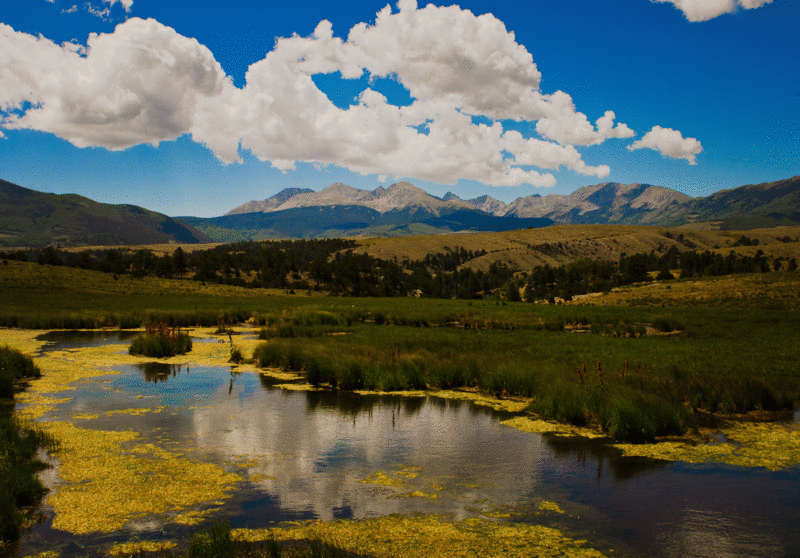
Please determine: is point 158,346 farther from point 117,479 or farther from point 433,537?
point 433,537

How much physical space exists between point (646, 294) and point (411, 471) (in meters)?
75.3

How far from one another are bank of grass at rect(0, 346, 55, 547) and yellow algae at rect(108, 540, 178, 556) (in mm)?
1938

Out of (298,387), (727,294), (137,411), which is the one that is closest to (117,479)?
(137,411)

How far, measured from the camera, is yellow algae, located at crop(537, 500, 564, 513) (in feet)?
32.9

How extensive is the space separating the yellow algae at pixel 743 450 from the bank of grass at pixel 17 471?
14.0 m

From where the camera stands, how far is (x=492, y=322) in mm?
47594

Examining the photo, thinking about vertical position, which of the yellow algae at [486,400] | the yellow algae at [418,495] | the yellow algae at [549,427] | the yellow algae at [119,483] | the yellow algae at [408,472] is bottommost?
the yellow algae at [486,400]

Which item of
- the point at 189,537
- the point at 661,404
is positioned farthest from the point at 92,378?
the point at 661,404

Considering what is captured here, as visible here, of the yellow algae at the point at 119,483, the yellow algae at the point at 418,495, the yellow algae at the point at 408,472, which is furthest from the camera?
the yellow algae at the point at 408,472

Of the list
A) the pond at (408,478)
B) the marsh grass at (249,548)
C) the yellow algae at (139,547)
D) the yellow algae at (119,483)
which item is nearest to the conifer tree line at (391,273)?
the pond at (408,478)

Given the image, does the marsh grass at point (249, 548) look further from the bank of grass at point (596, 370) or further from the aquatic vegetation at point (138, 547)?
the bank of grass at point (596, 370)

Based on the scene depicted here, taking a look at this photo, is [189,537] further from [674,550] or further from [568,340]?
[568,340]

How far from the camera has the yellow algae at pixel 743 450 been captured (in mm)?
12750

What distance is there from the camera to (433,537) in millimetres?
8688
